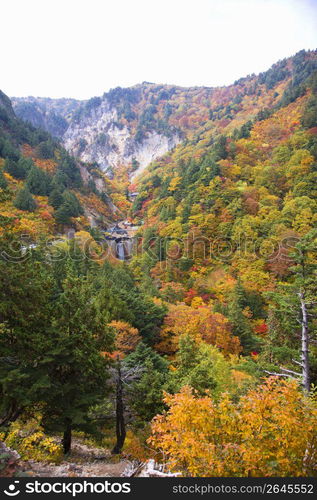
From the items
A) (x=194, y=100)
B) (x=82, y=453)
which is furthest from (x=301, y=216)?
(x=194, y=100)

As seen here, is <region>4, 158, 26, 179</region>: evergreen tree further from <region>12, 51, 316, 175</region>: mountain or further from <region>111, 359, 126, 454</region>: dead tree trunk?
<region>12, 51, 316, 175</region>: mountain

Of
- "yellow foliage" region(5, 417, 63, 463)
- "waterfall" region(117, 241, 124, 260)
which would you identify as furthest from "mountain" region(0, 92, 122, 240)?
"yellow foliage" region(5, 417, 63, 463)

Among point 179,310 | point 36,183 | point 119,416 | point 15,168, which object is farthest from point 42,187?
point 119,416

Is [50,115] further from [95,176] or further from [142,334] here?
[142,334]

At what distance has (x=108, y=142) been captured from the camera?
168m

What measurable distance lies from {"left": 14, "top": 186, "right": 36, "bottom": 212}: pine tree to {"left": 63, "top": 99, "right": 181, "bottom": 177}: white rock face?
107m

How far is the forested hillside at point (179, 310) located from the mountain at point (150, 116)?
53.0 ft

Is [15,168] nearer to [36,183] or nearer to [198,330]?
[36,183]

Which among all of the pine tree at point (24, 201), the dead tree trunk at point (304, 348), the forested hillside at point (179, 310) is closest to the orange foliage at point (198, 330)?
the forested hillside at point (179, 310)

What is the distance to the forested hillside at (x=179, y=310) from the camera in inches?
256

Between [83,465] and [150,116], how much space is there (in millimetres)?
175036

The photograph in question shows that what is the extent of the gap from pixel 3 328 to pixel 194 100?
187607 mm

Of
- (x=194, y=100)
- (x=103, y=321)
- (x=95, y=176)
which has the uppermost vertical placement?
(x=194, y=100)

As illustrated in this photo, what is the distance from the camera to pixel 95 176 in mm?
99188
